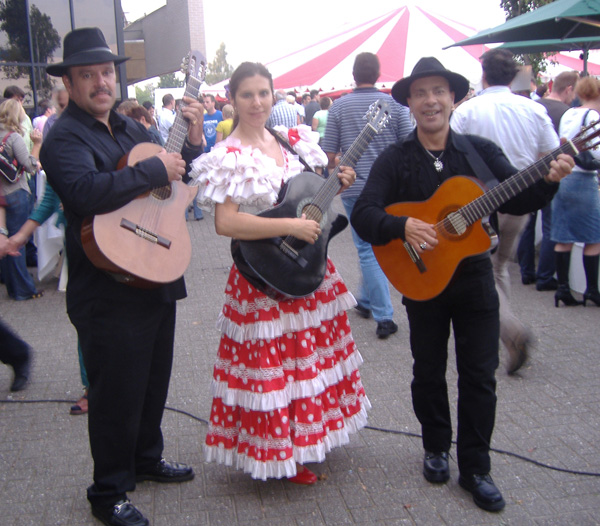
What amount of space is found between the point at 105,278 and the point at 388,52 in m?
12.3

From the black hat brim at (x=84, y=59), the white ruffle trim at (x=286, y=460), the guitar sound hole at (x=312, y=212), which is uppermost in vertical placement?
the black hat brim at (x=84, y=59)

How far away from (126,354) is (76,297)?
0.34 meters

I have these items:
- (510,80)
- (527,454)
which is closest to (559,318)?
(510,80)

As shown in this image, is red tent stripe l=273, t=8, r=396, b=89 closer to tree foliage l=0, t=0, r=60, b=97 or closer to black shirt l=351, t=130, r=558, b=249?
tree foliage l=0, t=0, r=60, b=97

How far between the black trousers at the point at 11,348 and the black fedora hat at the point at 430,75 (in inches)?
116

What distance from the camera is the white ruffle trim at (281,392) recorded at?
305 centimetres

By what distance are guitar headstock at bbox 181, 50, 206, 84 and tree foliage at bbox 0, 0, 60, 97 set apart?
398 inches

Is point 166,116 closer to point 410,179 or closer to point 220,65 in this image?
point 410,179

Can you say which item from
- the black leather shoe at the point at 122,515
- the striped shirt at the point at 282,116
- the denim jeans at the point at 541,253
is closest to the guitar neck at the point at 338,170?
the black leather shoe at the point at 122,515

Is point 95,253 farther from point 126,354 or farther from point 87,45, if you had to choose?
point 87,45

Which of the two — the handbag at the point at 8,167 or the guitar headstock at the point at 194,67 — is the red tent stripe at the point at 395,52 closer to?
the handbag at the point at 8,167

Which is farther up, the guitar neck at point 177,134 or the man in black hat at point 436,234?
the guitar neck at point 177,134

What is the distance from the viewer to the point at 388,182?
326 centimetres

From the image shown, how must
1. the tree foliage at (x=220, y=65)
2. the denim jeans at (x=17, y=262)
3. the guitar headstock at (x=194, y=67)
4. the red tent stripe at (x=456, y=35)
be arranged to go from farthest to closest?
1. the tree foliage at (x=220, y=65)
2. the red tent stripe at (x=456, y=35)
3. the denim jeans at (x=17, y=262)
4. the guitar headstock at (x=194, y=67)
